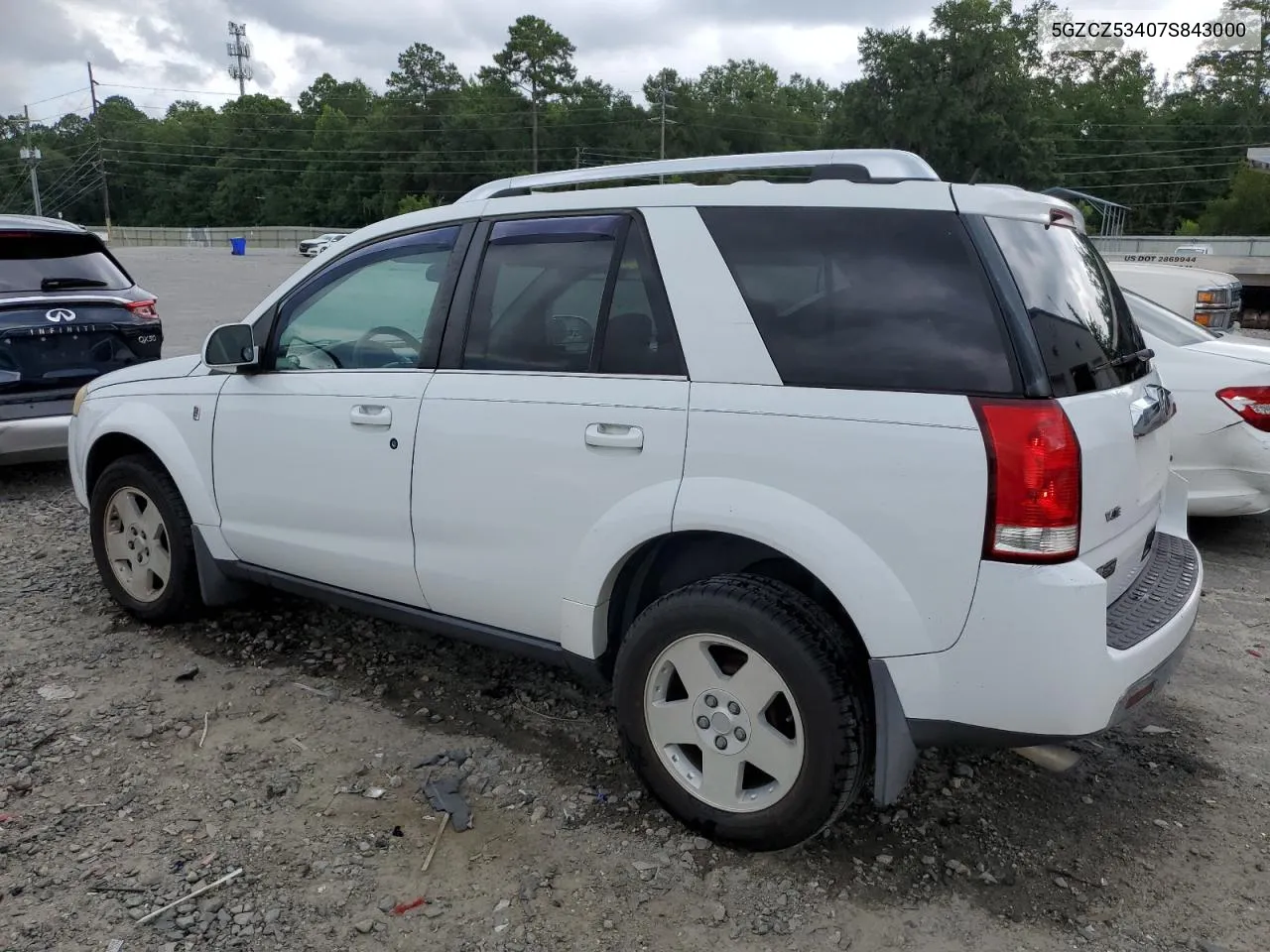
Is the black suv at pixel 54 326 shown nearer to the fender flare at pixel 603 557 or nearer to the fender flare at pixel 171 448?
the fender flare at pixel 171 448

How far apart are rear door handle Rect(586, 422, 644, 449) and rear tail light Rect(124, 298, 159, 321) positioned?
5.49 meters

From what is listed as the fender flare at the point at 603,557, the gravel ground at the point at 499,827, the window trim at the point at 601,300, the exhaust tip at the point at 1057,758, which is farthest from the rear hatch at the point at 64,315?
the exhaust tip at the point at 1057,758

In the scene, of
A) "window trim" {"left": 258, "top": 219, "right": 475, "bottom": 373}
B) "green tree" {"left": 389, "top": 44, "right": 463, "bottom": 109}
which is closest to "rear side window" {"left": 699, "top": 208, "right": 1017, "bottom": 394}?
"window trim" {"left": 258, "top": 219, "right": 475, "bottom": 373}

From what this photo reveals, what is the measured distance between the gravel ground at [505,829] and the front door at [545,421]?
0.61 m

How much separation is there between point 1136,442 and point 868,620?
0.89 metres

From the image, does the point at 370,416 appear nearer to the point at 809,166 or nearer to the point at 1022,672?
the point at 809,166

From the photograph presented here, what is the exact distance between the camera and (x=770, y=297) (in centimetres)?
281

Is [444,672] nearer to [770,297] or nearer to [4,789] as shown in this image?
[4,789]

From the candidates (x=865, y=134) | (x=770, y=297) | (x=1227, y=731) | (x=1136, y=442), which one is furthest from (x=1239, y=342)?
(x=865, y=134)

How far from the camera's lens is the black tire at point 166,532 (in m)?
4.29

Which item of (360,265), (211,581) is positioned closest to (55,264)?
(211,581)

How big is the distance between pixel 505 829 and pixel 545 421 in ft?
3.98

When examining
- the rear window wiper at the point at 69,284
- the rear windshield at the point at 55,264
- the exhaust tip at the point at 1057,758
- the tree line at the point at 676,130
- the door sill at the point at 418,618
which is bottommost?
the exhaust tip at the point at 1057,758

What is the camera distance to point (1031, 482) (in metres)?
2.38
